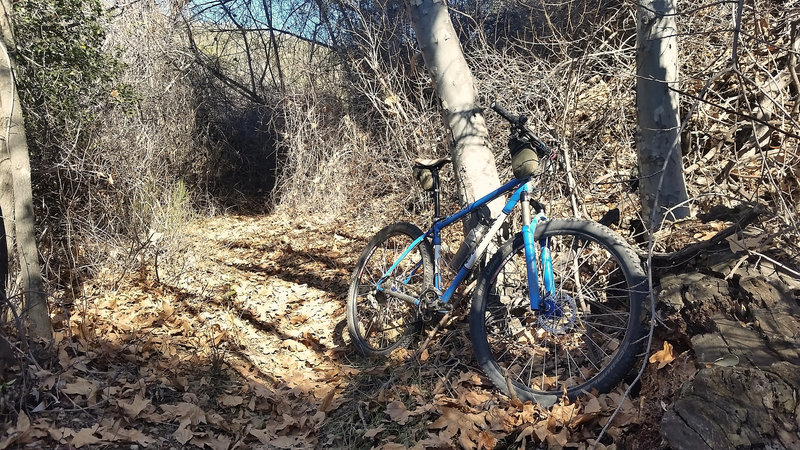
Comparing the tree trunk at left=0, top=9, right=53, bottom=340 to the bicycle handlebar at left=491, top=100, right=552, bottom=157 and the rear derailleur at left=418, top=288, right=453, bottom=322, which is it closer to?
the rear derailleur at left=418, top=288, right=453, bottom=322

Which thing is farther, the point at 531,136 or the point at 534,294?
the point at 531,136

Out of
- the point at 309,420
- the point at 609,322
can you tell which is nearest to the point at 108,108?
the point at 309,420

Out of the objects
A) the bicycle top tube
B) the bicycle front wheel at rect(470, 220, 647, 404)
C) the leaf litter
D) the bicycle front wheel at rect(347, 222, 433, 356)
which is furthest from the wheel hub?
the bicycle front wheel at rect(347, 222, 433, 356)

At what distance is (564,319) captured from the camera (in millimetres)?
3457

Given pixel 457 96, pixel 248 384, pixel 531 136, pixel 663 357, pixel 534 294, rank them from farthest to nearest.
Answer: pixel 457 96
pixel 248 384
pixel 531 136
pixel 534 294
pixel 663 357

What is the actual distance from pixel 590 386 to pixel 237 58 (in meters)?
9.95

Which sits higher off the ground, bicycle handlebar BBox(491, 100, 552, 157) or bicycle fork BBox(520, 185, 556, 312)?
bicycle handlebar BBox(491, 100, 552, 157)

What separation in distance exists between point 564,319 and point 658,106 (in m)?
1.69

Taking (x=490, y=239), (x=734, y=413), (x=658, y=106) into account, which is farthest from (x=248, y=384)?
(x=658, y=106)

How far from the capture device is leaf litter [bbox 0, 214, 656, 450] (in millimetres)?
3082

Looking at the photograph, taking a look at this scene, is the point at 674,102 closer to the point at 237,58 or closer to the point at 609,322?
the point at 609,322

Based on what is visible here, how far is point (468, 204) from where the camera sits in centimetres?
430

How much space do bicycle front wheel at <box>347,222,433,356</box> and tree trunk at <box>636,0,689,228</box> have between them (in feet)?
5.64

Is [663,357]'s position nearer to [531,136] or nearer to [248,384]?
[531,136]
